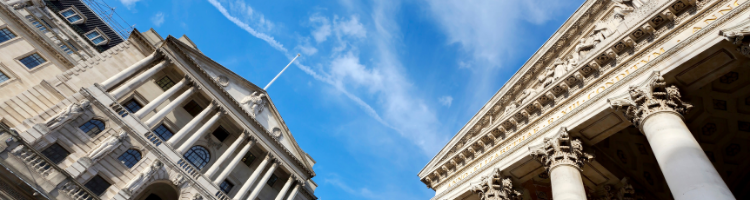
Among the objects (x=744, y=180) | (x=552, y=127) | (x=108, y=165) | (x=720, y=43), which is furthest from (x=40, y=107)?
(x=744, y=180)

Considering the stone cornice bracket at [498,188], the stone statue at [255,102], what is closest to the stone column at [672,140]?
the stone cornice bracket at [498,188]

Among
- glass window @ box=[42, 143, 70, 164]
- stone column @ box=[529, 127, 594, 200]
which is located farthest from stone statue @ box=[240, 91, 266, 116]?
stone column @ box=[529, 127, 594, 200]

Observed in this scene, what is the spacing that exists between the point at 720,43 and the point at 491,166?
836 centimetres

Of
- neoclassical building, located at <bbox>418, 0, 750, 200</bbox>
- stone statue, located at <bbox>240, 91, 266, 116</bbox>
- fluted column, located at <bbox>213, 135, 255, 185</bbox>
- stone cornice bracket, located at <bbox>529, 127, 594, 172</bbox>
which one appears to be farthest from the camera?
stone statue, located at <bbox>240, 91, 266, 116</bbox>

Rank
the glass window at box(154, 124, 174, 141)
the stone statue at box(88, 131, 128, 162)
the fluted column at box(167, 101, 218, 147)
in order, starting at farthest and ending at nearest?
the glass window at box(154, 124, 174, 141) < the fluted column at box(167, 101, 218, 147) < the stone statue at box(88, 131, 128, 162)

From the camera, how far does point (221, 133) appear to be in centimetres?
3378

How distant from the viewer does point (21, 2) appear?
30.2m

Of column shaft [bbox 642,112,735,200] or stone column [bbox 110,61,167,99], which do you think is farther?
stone column [bbox 110,61,167,99]

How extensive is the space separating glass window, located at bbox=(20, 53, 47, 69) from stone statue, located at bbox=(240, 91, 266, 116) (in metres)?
14.4

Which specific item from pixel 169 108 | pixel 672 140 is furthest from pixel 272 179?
pixel 672 140

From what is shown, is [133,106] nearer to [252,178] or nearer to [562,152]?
[252,178]

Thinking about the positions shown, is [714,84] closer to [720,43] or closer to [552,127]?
[720,43]

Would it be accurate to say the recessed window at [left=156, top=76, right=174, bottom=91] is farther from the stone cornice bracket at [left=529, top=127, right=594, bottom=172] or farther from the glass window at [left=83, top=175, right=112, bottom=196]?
the stone cornice bracket at [left=529, top=127, right=594, bottom=172]

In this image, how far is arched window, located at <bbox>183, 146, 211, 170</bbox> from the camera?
30.3 m
